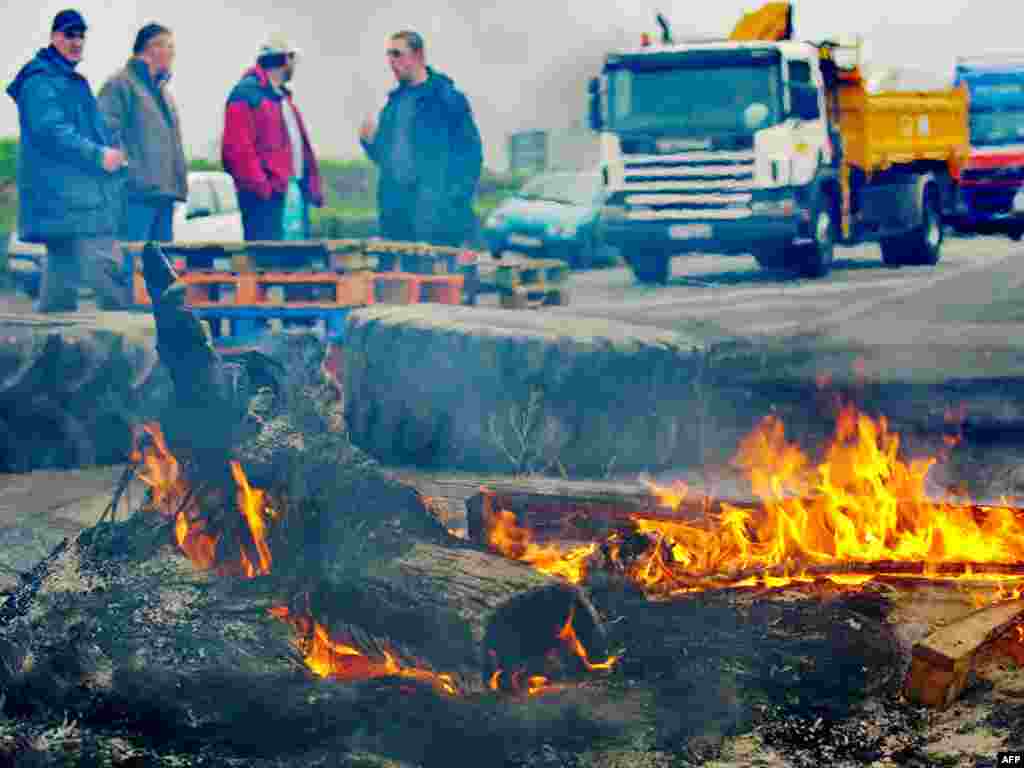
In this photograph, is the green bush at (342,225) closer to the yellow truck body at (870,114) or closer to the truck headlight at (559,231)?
the truck headlight at (559,231)

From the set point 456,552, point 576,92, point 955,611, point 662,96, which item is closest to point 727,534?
point 955,611

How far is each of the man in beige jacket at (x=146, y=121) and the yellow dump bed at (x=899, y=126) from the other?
1170cm

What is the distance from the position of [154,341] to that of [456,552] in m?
3.64

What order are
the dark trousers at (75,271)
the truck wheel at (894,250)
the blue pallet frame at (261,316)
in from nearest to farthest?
the blue pallet frame at (261,316)
the dark trousers at (75,271)
the truck wheel at (894,250)

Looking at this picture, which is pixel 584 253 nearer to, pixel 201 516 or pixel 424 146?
pixel 424 146

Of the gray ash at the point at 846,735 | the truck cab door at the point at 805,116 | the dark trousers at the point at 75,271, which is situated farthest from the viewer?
the truck cab door at the point at 805,116

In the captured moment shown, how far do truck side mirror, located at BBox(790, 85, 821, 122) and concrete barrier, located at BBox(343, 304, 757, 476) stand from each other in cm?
1112

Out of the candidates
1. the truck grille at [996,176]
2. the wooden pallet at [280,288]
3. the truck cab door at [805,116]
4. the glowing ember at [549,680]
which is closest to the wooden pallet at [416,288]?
the wooden pallet at [280,288]

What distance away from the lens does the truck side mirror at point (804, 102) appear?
17500 mm

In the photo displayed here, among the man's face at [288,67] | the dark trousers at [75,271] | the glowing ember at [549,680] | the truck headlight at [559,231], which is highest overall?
the man's face at [288,67]

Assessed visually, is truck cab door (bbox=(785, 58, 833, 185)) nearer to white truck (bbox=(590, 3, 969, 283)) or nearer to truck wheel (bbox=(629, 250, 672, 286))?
white truck (bbox=(590, 3, 969, 283))

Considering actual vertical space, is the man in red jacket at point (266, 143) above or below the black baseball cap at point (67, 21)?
below

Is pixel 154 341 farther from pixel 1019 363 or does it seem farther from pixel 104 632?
pixel 1019 363

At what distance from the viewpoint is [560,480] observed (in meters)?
6.43
